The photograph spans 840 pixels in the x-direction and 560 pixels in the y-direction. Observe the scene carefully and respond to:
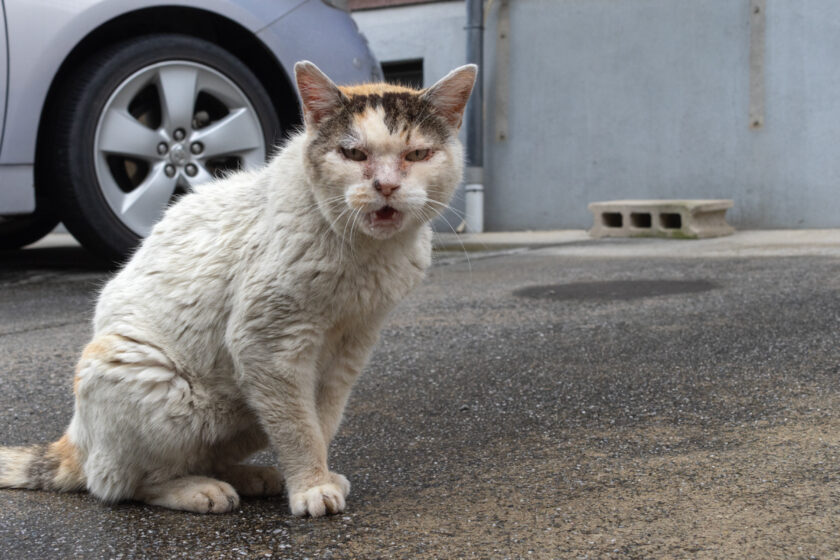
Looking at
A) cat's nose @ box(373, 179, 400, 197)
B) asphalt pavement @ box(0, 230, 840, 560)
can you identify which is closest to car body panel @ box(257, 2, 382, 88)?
asphalt pavement @ box(0, 230, 840, 560)

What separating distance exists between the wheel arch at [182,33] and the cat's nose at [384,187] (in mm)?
3147

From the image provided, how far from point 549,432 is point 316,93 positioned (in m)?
1.23

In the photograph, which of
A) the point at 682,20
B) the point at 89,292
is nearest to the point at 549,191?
the point at 682,20

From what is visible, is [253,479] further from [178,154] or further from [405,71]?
[405,71]

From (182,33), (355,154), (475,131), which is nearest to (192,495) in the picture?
(355,154)

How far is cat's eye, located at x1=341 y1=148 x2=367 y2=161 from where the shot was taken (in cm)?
214

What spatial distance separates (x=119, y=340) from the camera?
2225 millimetres

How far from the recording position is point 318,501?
206cm

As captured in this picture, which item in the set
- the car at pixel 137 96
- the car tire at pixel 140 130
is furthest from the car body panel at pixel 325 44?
the car tire at pixel 140 130

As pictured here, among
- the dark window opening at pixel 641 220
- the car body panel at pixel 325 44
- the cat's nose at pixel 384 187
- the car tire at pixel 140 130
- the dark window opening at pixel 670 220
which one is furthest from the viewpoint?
the dark window opening at pixel 641 220

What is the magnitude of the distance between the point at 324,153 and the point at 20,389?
1790 mm

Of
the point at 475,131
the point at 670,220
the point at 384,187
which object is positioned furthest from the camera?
the point at 475,131

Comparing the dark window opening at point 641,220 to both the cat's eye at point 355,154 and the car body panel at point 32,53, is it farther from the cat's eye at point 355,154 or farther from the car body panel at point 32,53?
the cat's eye at point 355,154

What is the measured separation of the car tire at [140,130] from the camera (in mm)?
4590
